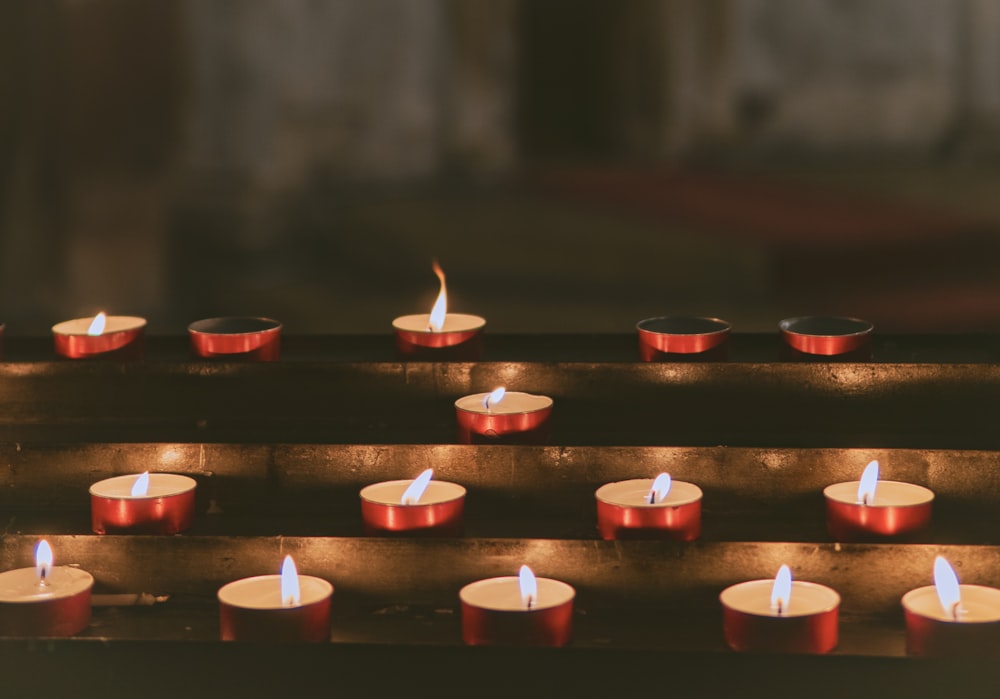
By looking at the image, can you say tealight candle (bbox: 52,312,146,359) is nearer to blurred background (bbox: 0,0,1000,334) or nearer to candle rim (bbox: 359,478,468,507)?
blurred background (bbox: 0,0,1000,334)

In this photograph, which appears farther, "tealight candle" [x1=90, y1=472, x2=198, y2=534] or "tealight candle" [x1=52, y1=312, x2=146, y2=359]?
"tealight candle" [x1=52, y1=312, x2=146, y2=359]

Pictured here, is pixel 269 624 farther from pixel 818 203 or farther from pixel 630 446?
pixel 818 203

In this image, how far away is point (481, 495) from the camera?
1482 mm

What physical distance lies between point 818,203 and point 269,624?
1.02 m

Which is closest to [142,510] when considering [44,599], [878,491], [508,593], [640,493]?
[44,599]

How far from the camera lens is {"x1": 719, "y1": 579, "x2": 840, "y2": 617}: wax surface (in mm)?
1172

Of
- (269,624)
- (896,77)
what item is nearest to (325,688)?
(269,624)

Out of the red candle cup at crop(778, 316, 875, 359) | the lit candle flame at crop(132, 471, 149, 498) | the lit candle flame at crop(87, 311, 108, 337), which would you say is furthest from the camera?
the lit candle flame at crop(87, 311, 108, 337)

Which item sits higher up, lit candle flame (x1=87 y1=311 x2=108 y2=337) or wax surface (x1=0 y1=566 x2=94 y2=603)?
lit candle flame (x1=87 y1=311 x2=108 y2=337)

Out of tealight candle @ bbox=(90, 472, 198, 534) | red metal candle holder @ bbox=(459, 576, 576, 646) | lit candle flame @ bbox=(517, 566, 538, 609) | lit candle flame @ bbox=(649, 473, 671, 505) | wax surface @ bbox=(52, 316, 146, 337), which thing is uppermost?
wax surface @ bbox=(52, 316, 146, 337)

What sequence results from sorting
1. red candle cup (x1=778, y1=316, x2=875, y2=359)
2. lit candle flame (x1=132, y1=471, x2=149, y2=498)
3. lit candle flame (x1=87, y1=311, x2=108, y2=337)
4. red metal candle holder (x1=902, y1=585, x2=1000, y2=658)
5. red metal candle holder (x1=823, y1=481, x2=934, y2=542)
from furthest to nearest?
lit candle flame (x1=87, y1=311, x2=108, y2=337), red candle cup (x1=778, y1=316, x2=875, y2=359), lit candle flame (x1=132, y1=471, x2=149, y2=498), red metal candle holder (x1=823, y1=481, x2=934, y2=542), red metal candle holder (x1=902, y1=585, x2=1000, y2=658)

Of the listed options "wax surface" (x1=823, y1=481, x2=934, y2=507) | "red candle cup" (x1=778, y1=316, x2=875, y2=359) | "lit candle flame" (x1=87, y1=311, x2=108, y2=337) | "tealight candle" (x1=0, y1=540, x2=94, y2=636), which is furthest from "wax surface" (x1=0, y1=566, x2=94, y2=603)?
"red candle cup" (x1=778, y1=316, x2=875, y2=359)

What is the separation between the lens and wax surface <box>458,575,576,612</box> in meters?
1.21

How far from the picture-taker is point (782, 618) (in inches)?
43.6
